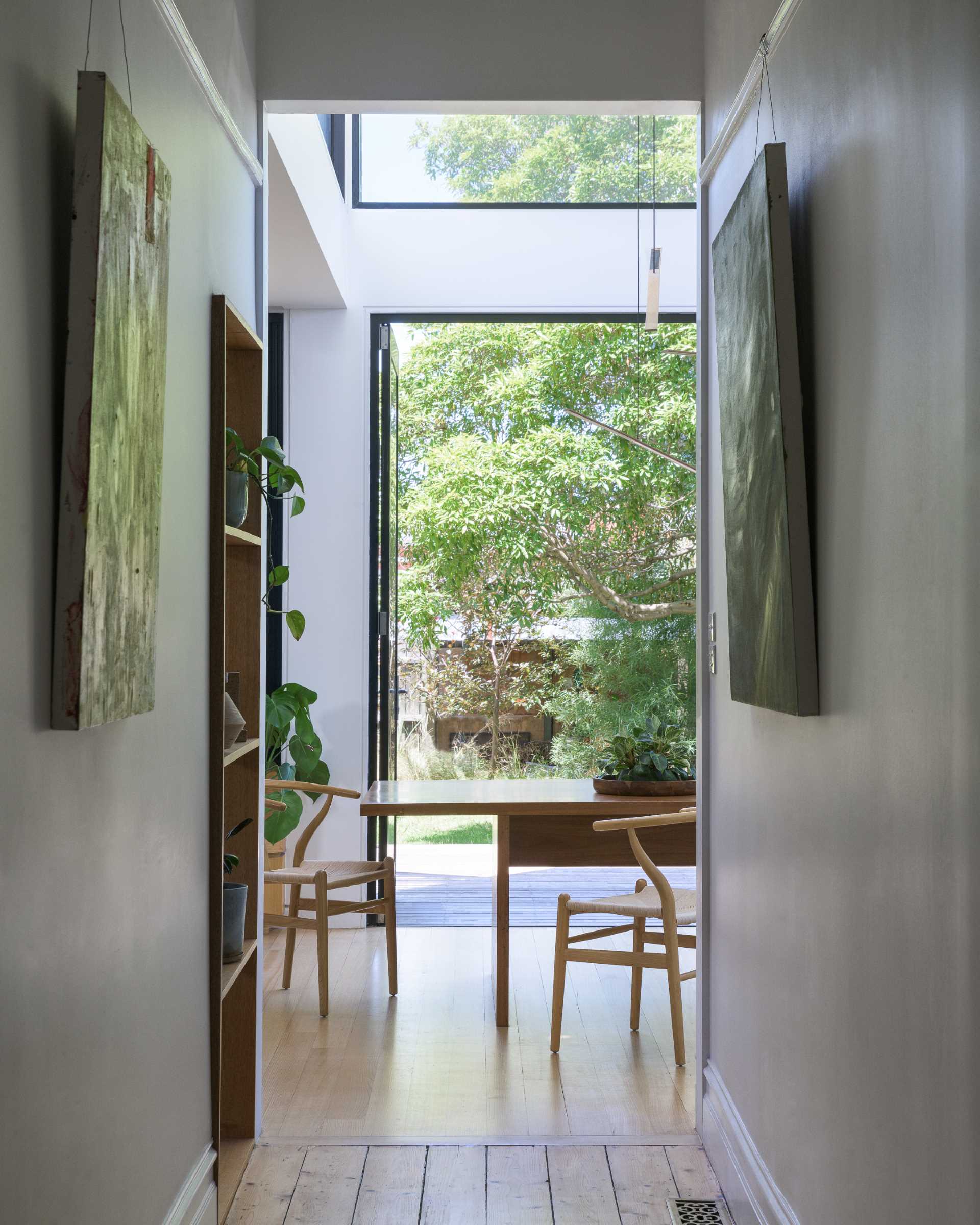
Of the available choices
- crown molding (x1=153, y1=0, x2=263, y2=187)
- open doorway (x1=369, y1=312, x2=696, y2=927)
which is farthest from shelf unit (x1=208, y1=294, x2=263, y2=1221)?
open doorway (x1=369, y1=312, x2=696, y2=927)

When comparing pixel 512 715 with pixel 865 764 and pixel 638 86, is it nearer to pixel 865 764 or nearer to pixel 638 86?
pixel 638 86

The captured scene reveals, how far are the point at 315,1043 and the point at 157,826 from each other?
1.85m

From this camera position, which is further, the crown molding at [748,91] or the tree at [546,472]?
the tree at [546,472]

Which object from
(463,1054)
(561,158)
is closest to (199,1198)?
(463,1054)

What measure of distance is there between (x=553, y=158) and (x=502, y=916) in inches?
158

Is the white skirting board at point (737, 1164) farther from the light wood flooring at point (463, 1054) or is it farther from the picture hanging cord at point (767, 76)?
the picture hanging cord at point (767, 76)

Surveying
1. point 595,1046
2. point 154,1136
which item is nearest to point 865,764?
point 154,1136

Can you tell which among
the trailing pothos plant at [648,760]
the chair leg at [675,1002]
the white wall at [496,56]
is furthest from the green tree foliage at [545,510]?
the white wall at [496,56]

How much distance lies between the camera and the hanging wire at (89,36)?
164 centimetres

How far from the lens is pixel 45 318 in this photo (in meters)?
1.51

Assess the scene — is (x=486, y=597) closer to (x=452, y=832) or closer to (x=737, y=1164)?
(x=452, y=832)

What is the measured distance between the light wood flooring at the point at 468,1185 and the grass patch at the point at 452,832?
11.8 feet

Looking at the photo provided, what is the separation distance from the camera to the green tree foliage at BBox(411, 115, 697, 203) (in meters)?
5.81

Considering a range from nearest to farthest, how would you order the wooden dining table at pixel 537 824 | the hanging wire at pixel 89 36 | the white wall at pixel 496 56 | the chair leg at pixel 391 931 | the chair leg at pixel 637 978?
1. the hanging wire at pixel 89 36
2. the white wall at pixel 496 56
3. the chair leg at pixel 637 978
4. the wooden dining table at pixel 537 824
5. the chair leg at pixel 391 931
